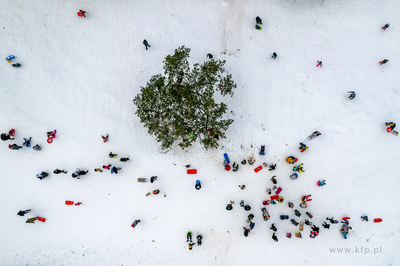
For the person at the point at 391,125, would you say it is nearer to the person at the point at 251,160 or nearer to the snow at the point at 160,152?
the snow at the point at 160,152

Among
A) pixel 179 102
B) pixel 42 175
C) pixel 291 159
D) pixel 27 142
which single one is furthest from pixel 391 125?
pixel 27 142

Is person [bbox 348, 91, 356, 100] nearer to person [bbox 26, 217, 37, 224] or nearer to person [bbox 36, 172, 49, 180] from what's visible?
person [bbox 36, 172, 49, 180]

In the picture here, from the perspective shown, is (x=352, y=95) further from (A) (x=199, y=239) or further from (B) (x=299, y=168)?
(A) (x=199, y=239)

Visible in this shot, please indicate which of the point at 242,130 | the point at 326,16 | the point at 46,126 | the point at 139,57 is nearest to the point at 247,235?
the point at 242,130

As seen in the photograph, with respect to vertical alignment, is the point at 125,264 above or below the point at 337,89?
below

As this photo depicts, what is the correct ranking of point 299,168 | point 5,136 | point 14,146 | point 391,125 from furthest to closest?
1. point 391,125
2. point 299,168
3. point 14,146
4. point 5,136

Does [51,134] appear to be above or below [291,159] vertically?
above

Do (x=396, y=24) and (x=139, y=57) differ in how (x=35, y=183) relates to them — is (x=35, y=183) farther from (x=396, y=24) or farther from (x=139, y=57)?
(x=396, y=24)

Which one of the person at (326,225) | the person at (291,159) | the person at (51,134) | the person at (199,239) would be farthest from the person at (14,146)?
the person at (326,225)
